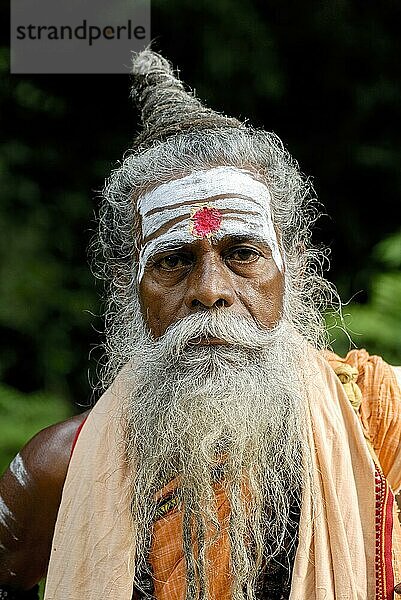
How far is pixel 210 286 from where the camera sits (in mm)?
1925

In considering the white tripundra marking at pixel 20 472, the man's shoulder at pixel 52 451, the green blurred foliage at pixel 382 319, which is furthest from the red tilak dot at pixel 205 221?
the green blurred foliage at pixel 382 319

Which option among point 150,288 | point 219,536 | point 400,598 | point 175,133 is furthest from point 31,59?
point 400,598

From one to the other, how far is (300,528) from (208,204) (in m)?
0.70

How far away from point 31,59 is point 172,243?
6.99ft

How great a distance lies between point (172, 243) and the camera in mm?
1998

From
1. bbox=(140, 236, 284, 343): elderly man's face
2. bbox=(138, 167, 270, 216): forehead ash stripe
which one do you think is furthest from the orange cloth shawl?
bbox=(138, 167, 270, 216): forehead ash stripe

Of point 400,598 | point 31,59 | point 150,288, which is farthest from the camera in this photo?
point 31,59

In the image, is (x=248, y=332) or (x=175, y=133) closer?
(x=248, y=332)

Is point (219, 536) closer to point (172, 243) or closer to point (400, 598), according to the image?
point (400, 598)

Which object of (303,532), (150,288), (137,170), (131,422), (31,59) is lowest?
(303,532)

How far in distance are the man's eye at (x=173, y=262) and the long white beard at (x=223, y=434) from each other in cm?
13

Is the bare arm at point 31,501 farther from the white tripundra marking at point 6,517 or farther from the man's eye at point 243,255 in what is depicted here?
the man's eye at point 243,255

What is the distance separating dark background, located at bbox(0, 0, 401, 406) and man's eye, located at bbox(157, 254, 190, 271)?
1.71 metres

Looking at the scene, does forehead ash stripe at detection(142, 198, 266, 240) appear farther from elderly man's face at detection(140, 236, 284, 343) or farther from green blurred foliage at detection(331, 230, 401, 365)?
green blurred foliage at detection(331, 230, 401, 365)
